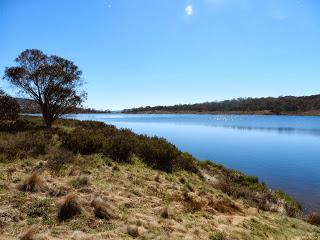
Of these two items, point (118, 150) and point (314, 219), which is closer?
point (314, 219)

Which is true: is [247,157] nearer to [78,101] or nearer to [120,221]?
[78,101]

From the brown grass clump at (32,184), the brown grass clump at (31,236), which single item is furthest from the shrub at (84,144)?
the brown grass clump at (31,236)

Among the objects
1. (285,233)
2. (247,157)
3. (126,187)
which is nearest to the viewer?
(285,233)

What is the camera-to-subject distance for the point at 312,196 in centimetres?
1941

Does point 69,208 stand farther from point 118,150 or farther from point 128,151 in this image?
point 128,151

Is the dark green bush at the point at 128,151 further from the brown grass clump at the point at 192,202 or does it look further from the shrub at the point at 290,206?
the shrub at the point at 290,206

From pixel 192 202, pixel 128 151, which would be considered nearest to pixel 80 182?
pixel 192 202

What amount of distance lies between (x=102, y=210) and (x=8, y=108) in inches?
882

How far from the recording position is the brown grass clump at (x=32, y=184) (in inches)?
356

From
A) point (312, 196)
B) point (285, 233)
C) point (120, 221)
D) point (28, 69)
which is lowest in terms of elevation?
point (312, 196)

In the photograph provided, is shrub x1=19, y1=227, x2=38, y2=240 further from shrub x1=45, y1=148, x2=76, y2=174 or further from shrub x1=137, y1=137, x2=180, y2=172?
shrub x1=137, y1=137, x2=180, y2=172

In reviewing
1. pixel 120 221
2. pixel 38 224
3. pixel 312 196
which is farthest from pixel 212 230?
pixel 312 196

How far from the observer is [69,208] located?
779cm

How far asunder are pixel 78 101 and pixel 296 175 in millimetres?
19663
